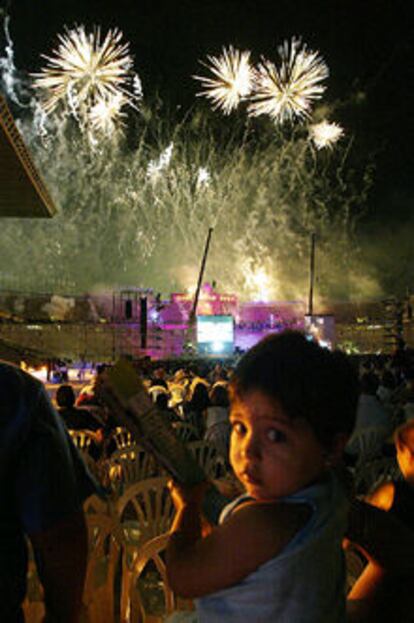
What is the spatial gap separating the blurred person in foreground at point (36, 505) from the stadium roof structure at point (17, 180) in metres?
4.75

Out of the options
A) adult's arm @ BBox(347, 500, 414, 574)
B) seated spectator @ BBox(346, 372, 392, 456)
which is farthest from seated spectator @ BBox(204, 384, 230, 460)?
adult's arm @ BBox(347, 500, 414, 574)

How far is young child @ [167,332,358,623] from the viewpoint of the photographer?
1141 mm

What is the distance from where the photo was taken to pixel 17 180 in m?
8.27

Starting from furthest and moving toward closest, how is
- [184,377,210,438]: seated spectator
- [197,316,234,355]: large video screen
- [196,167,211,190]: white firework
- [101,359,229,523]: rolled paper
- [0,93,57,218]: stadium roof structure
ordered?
[196,167,211,190]: white firework → [197,316,234,355]: large video screen → [184,377,210,438]: seated spectator → [0,93,57,218]: stadium roof structure → [101,359,229,523]: rolled paper

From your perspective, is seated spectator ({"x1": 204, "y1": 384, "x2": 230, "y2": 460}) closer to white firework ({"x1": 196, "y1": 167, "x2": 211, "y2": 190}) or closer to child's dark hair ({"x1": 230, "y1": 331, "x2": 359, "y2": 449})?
child's dark hair ({"x1": 230, "y1": 331, "x2": 359, "y2": 449})

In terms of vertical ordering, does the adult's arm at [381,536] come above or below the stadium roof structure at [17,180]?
below

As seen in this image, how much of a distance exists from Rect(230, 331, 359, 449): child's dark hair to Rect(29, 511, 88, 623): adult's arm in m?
0.44

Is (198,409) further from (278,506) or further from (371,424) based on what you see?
(278,506)

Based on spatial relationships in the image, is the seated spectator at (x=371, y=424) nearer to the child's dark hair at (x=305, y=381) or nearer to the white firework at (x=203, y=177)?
the child's dark hair at (x=305, y=381)

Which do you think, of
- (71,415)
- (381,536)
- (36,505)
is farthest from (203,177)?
(36,505)

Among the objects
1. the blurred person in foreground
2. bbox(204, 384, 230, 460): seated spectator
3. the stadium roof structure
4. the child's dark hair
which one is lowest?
bbox(204, 384, 230, 460): seated spectator

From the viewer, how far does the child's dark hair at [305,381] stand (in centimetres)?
120

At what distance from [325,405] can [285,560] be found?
322mm

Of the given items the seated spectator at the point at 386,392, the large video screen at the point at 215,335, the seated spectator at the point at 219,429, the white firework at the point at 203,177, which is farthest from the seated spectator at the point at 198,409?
the white firework at the point at 203,177
